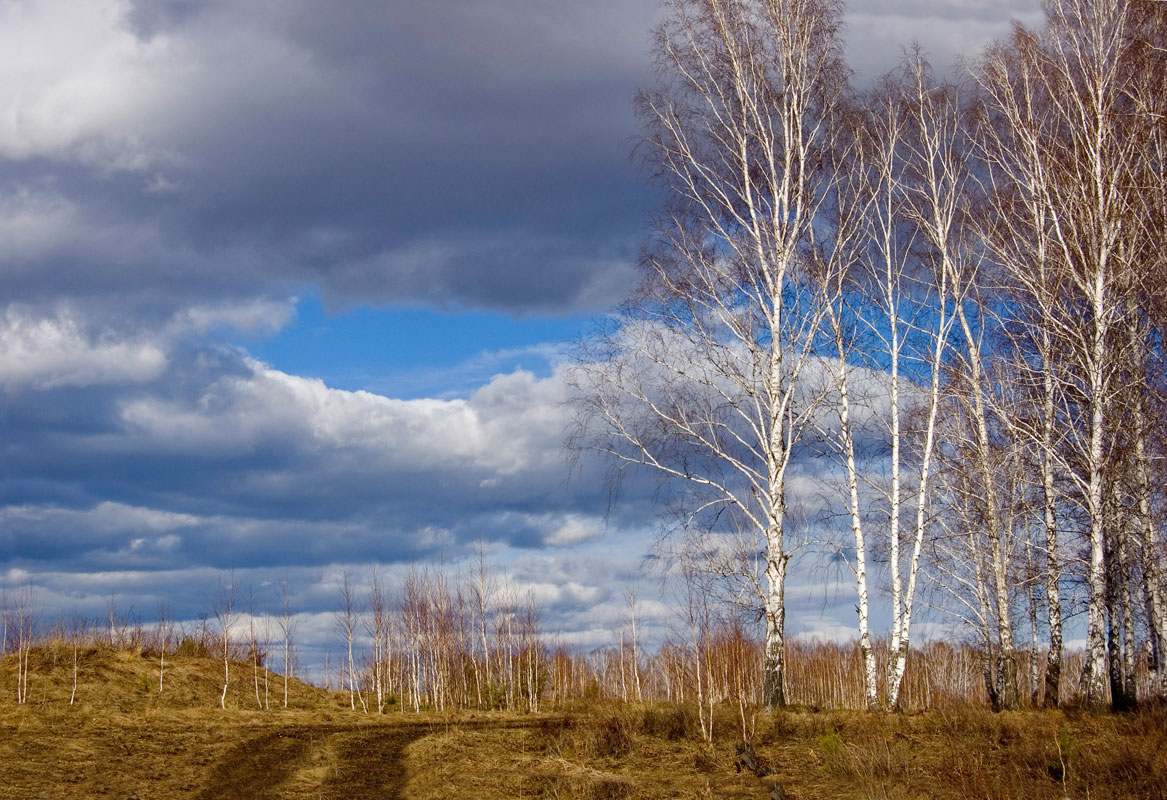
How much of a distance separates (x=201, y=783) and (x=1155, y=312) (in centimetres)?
1733

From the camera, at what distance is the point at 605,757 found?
13.5 m

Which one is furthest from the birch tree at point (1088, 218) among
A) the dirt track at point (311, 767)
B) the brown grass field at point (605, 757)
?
the dirt track at point (311, 767)

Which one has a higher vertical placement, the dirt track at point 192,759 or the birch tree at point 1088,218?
the birch tree at point 1088,218

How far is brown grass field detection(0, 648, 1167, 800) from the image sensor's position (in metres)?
11.1

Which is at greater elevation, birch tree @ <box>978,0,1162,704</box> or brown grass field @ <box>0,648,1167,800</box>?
birch tree @ <box>978,0,1162,704</box>

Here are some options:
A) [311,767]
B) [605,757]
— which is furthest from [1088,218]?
[311,767]

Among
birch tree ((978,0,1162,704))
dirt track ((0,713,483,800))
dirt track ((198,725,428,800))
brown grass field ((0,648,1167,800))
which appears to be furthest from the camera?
birch tree ((978,0,1162,704))

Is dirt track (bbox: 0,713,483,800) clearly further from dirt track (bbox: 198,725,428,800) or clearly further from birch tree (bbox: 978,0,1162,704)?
birch tree (bbox: 978,0,1162,704)

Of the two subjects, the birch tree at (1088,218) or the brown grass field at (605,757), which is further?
the birch tree at (1088,218)

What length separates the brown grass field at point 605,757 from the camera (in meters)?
11.1

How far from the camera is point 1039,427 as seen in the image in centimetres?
1820

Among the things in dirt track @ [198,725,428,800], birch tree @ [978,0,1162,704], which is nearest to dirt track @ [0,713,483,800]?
dirt track @ [198,725,428,800]

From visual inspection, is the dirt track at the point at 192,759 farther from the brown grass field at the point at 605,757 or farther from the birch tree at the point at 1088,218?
the birch tree at the point at 1088,218

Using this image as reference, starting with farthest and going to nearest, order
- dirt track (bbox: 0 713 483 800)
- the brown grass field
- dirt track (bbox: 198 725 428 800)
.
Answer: dirt track (bbox: 198 725 428 800) → dirt track (bbox: 0 713 483 800) → the brown grass field
